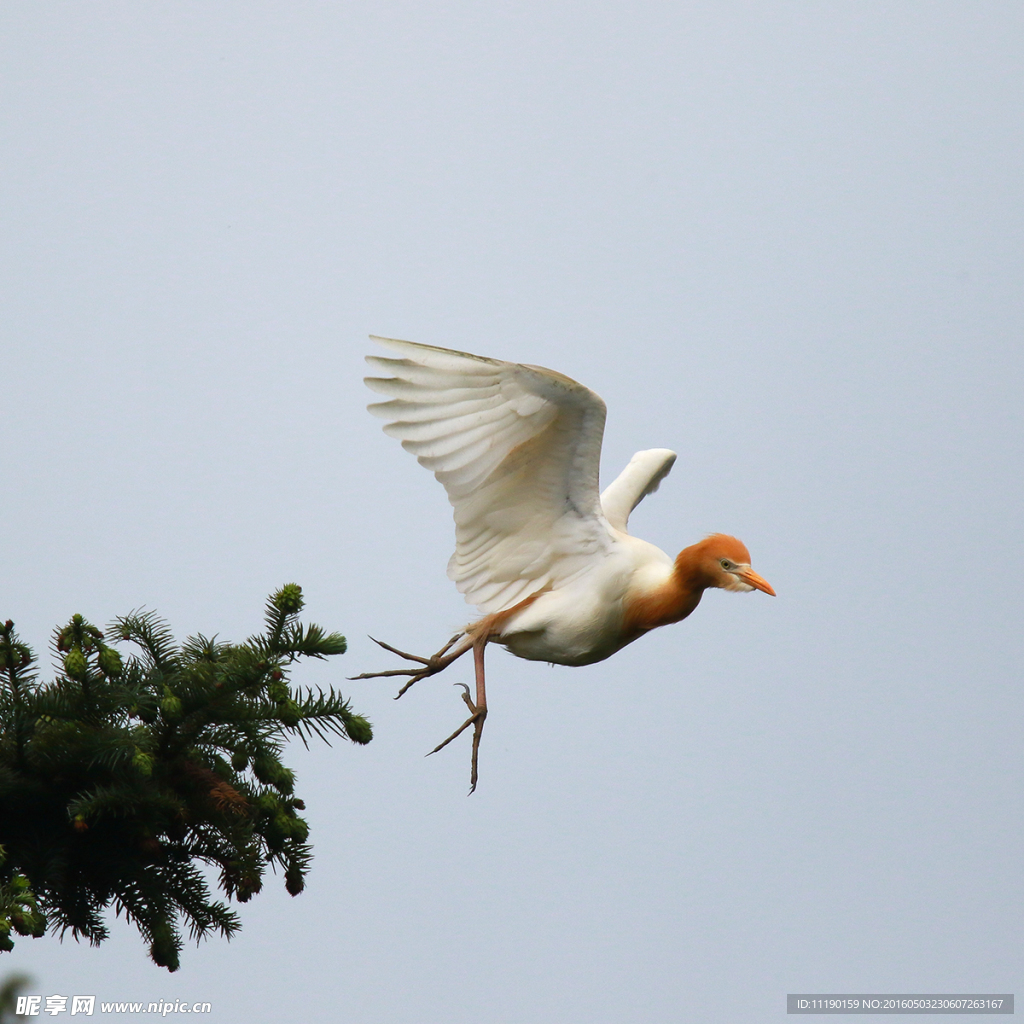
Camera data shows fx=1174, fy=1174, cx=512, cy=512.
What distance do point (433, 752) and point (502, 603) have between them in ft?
2.74

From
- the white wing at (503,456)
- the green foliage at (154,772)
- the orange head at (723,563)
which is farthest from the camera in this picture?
the orange head at (723,563)

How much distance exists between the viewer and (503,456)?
4.89 metres

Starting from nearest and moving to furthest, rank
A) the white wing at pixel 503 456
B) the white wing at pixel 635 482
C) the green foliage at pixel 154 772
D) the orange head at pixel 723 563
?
the green foliage at pixel 154 772 → the white wing at pixel 503 456 → the orange head at pixel 723 563 → the white wing at pixel 635 482

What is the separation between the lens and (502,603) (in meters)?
5.25

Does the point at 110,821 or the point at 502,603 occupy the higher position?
the point at 502,603

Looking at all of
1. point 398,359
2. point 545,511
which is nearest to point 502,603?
point 545,511

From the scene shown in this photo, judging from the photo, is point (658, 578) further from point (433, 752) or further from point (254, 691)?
point (254, 691)

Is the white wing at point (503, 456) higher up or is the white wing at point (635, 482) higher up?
the white wing at point (635, 482)

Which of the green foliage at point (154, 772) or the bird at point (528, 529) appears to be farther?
the bird at point (528, 529)

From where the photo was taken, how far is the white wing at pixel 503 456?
4664 millimetres

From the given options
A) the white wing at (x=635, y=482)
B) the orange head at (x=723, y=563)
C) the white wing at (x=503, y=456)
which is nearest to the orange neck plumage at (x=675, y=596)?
the orange head at (x=723, y=563)

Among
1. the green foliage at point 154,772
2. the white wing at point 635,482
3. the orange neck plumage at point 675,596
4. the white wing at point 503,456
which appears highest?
the white wing at point 635,482

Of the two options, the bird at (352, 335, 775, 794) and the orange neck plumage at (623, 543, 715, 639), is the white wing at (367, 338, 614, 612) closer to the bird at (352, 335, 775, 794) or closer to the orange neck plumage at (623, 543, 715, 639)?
the bird at (352, 335, 775, 794)

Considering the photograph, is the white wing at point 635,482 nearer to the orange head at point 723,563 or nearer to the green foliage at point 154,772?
the orange head at point 723,563
